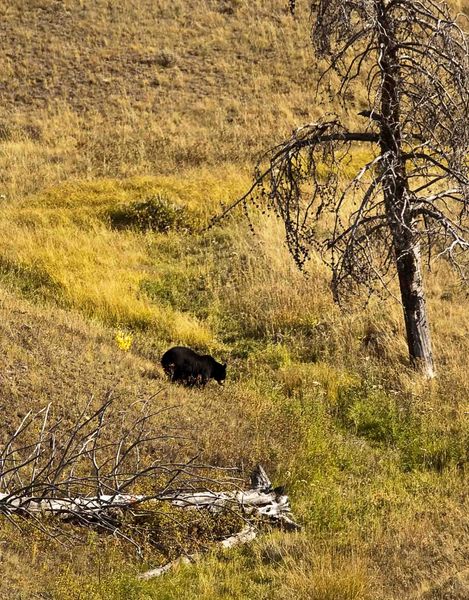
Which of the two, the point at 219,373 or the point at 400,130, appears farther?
the point at 219,373

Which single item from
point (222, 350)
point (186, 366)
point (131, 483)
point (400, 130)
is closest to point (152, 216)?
point (222, 350)

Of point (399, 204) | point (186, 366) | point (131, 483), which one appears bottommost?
point (186, 366)

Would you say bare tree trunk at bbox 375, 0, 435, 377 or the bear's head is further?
the bear's head

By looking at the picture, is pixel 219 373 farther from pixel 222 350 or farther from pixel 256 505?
pixel 256 505

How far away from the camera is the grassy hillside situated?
716cm

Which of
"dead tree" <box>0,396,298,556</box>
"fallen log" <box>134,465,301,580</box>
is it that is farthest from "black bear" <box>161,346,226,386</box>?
"fallen log" <box>134,465,301,580</box>

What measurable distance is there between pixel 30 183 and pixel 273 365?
1326 centimetres

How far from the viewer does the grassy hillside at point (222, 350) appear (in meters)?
7.16

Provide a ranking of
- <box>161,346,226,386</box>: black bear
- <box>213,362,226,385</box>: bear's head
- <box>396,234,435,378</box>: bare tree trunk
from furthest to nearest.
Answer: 1. <box>213,362,226,385</box>: bear's head
2. <box>161,346,226,386</box>: black bear
3. <box>396,234,435,378</box>: bare tree trunk

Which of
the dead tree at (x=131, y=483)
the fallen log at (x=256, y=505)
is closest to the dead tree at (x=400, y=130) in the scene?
the fallen log at (x=256, y=505)

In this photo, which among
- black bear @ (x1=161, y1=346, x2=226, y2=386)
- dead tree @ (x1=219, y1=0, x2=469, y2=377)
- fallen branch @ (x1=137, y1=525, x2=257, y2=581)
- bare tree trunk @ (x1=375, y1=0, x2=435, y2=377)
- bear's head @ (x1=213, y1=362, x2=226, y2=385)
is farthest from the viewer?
bear's head @ (x1=213, y1=362, x2=226, y2=385)

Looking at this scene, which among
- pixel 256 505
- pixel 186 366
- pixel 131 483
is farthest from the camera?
pixel 186 366

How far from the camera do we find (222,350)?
13.2 meters

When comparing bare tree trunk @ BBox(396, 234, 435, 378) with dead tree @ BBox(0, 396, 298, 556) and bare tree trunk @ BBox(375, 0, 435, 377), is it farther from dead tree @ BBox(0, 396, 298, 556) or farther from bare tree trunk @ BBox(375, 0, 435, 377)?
dead tree @ BBox(0, 396, 298, 556)
